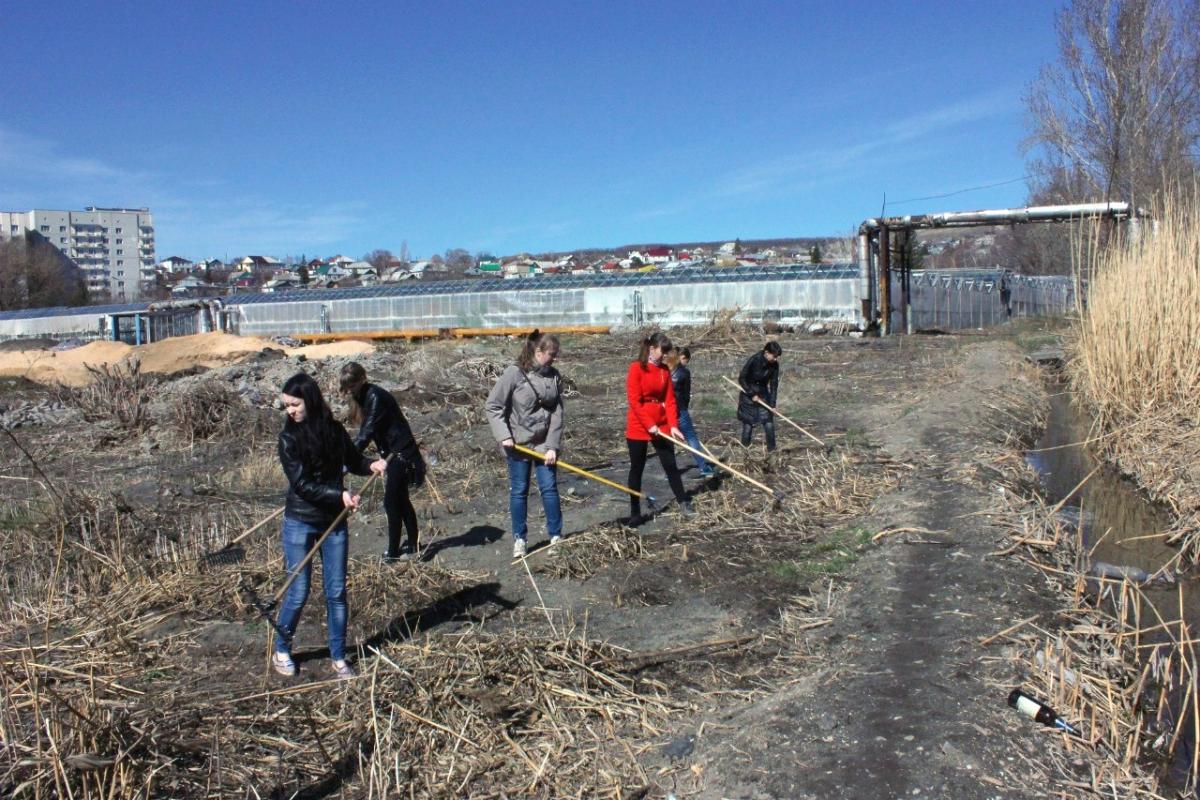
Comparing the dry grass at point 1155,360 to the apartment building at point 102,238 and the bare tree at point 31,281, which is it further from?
the apartment building at point 102,238

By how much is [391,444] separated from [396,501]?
1.54 feet

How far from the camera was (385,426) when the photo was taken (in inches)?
305

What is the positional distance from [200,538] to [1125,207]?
23407 mm

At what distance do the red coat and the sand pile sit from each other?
19.1 metres

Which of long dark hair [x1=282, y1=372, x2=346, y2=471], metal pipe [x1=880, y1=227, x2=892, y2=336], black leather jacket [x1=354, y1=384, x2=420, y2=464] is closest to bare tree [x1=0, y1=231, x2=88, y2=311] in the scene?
metal pipe [x1=880, y1=227, x2=892, y2=336]

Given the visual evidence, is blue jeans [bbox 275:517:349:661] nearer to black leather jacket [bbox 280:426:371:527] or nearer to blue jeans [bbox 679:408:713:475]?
black leather jacket [bbox 280:426:371:527]

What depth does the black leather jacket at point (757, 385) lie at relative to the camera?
11086 millimetres

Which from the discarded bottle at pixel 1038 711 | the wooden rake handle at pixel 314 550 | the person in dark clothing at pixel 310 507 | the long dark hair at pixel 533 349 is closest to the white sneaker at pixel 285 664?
the person in dark clothing at pixel 310 507

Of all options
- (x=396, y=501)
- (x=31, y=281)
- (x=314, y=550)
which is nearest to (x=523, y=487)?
(x=396, y=501)

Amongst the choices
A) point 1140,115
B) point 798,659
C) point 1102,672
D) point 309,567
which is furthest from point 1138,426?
point 1140,115

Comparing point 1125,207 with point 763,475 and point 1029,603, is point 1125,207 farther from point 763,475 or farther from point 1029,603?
point 1029,603

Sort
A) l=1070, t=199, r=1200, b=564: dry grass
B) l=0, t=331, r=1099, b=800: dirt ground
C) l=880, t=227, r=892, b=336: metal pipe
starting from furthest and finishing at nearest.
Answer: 1. l=880, t=227, r=892, b=336: metal pipe
2. l=1070, t=199, r=1200, b=564: dry grass
3. l=0, t=331, r=1099, b=800: dirt ground

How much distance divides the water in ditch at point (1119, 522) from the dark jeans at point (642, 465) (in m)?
3.32

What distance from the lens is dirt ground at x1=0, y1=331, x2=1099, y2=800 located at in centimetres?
429
